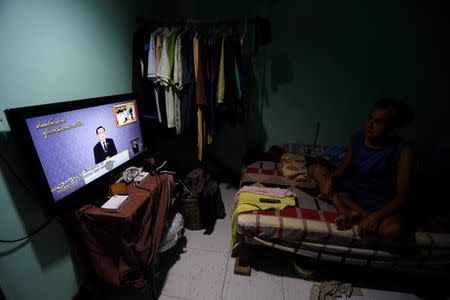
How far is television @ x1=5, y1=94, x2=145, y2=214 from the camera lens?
37.2 inches

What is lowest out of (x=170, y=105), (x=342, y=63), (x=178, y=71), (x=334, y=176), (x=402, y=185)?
(x=334, y=176)

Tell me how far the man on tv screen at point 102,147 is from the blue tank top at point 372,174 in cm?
168

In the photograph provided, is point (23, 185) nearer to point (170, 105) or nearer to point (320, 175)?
point (170, 105)

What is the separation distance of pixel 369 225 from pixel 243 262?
873 millimetres

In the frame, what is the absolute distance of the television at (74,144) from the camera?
945 millimetres

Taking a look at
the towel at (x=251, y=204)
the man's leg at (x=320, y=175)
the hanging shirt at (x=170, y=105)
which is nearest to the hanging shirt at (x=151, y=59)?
the hanging shirt at (x=170, y=105)

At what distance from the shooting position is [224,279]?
1.50m

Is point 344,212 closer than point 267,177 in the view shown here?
Yes

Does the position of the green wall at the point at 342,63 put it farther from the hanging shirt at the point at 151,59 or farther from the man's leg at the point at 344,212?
the man's leg at the point at 344,212

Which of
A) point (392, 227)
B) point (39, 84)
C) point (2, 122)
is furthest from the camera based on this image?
point (392, 227)

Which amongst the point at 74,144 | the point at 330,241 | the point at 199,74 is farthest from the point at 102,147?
the point at 330,241

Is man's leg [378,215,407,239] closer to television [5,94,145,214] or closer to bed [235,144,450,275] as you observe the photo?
Answer: bed [235,144,450,275]

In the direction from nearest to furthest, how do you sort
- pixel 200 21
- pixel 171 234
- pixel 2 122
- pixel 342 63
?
pixel 2 122, pixel 171 234, pixel 200 21, pixel 342 63

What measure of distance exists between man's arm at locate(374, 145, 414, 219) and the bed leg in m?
0.88
